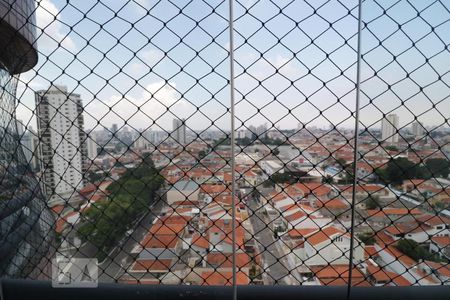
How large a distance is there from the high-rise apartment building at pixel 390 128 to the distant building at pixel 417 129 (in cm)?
5

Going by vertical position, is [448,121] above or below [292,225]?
above

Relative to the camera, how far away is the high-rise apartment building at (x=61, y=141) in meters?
0.99

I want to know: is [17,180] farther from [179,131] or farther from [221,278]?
[221,278]

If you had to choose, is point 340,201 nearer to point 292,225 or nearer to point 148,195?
point 292,225

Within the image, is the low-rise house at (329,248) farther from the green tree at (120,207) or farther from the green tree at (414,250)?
the green tree at (120,207)

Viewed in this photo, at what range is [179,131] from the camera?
3.01ft

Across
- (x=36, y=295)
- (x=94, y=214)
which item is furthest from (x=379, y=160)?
(x=36, y=295)

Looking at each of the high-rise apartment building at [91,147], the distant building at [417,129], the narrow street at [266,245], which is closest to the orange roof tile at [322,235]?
the narrow street at [266,245]

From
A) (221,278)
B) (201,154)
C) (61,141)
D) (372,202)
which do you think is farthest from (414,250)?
(61,141)

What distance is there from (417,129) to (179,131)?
72 cm

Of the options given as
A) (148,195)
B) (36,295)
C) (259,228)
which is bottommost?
(36,295)

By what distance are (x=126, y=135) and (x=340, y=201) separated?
0.71 metres

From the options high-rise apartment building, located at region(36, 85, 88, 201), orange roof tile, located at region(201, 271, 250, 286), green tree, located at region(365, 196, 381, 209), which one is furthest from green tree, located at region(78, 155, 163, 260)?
green tree, located at region(365, 196, 381, 209)

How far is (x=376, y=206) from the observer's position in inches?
35.3
